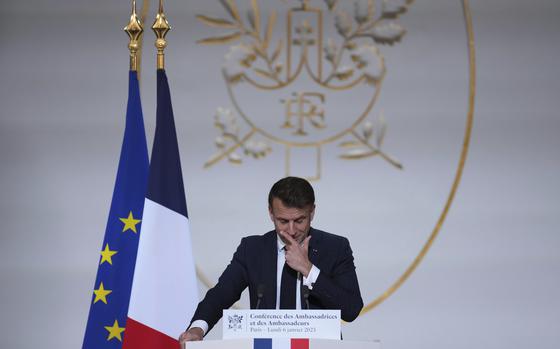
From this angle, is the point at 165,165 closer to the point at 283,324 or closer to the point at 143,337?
the point at 143,337

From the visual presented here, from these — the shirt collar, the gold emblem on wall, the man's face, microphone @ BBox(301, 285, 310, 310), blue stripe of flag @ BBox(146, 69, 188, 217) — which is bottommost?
microphone @ BBox(301, 285, 310, 310)

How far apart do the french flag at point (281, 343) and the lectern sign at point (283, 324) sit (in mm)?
11

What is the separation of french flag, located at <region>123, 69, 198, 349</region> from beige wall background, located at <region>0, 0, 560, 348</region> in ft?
3.58

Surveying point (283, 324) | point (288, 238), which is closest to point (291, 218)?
point (288, 238)

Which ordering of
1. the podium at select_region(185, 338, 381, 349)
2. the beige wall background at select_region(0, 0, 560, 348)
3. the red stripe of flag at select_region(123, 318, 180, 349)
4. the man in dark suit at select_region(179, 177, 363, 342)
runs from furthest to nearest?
the beige wall background at select_region(0, 0, 560, 348) → the red stripe of flag at select_region(123, 318, 180, 349) → the man in dark suit at select_region(179, 177, 363, 342) → the podium at select_region(185, 338, 381, 349)

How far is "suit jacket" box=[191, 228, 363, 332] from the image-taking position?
3156mm

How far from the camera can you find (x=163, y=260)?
374 centimetres

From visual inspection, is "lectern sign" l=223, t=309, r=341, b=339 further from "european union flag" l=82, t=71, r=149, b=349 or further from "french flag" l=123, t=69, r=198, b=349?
"european union flag" l=82, t=71, r=149, b=349

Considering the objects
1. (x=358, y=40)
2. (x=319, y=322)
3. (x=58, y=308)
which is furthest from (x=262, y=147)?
(x=319, y=322)

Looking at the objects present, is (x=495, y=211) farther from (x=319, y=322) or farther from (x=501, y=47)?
Answer: (x=319, y=322)

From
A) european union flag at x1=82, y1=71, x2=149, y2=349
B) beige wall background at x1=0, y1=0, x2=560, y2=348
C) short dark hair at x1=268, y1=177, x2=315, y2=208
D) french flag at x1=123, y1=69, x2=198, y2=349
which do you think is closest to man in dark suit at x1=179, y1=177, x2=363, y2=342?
short dark hair at x1=268, y1=177, x2=315, y2=208

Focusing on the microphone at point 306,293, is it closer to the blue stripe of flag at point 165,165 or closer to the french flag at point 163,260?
the french flag at point 163,260

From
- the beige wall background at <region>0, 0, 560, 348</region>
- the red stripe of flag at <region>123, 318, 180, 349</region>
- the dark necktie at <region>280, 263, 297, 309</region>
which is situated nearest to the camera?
the dark necktie at <region>280, 263, 297, 309</region>

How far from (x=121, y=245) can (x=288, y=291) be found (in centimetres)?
98
